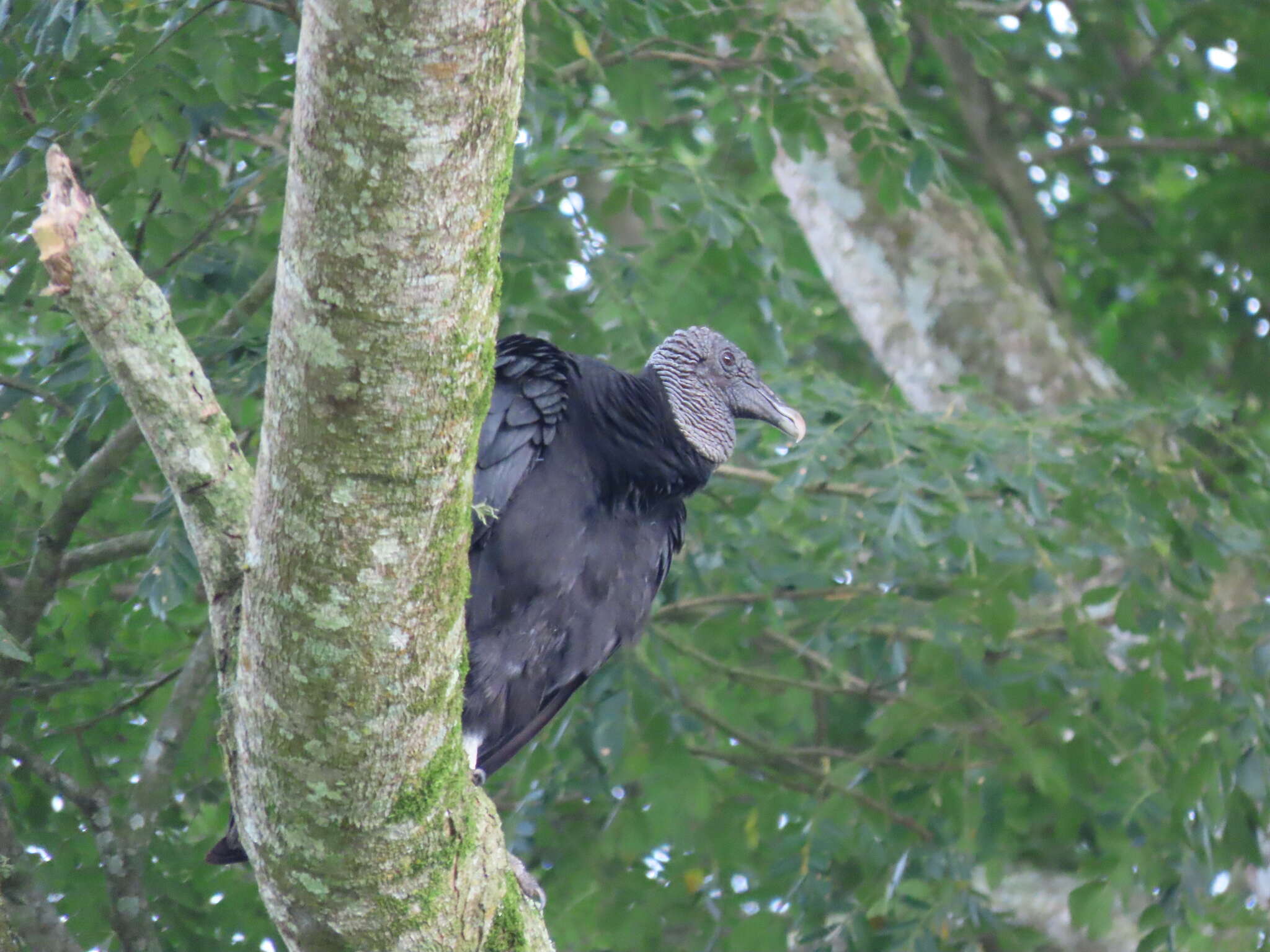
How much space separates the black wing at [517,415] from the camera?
2.68m

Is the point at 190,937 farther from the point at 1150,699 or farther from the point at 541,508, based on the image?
the point at 1150,699

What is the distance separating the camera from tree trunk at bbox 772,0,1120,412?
4.67 meters

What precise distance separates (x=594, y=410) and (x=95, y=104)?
1.23 metres

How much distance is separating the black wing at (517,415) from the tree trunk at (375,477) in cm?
92

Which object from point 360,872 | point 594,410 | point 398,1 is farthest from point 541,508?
point 398,1

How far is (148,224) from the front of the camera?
3.17 meters

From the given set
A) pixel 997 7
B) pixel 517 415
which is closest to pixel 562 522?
pixel 517 415

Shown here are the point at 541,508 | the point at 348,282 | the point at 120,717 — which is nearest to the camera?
the point at 348,282

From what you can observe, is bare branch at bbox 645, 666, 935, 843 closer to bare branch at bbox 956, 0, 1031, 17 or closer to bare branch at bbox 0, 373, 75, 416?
bare branch at bbox 0, 373, 75, 416

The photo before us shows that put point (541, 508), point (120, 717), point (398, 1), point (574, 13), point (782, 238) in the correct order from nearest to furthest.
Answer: point (398, 1) → point (541, 508) → point (120, 717) → point (574, 13) → point (782, 238)

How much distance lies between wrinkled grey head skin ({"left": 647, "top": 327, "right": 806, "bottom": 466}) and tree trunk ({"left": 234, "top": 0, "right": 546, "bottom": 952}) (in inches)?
58.2

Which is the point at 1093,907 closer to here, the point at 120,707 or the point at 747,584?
the point at 747,584

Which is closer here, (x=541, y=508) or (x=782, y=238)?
→ (x=541, y=508)

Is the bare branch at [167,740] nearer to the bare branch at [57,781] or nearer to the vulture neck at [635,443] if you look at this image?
the bare branch at [57,781]
